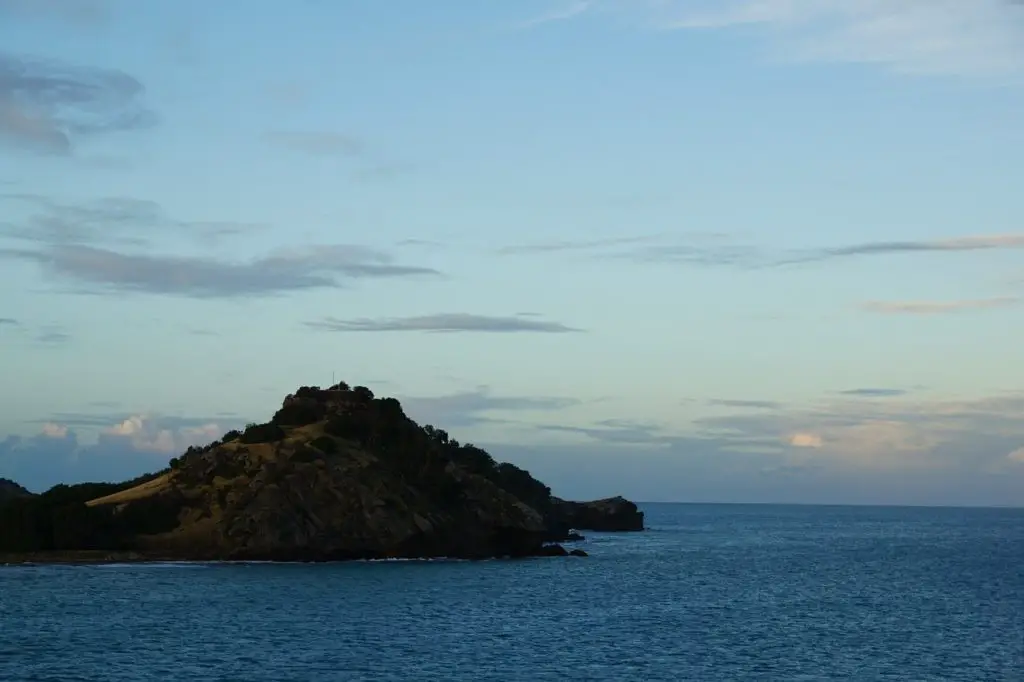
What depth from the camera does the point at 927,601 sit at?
117 metres

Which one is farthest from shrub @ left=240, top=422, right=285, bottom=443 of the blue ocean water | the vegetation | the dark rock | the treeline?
the dark rock

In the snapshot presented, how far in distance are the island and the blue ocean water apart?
767cm

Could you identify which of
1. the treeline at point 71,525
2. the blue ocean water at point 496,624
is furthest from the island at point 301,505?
→ the blue ocean water at point 496,624

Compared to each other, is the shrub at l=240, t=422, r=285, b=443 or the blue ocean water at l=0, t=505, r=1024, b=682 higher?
the shrub at l=240, t=422, r=285, b=443

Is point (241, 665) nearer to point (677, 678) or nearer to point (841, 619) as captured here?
point (677, 678)

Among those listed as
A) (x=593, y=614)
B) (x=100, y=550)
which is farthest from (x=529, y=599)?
(x=100, y=550)

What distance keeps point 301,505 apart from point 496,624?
62.4 meters

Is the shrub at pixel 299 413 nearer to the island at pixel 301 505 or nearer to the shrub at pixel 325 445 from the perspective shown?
the island at pixel 301 505

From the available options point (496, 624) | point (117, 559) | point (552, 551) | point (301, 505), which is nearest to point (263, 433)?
point (301, 505)

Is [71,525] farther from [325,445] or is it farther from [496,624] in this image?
[496,624]

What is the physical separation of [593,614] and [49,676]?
47181mm

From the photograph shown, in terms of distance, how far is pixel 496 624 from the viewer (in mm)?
94375

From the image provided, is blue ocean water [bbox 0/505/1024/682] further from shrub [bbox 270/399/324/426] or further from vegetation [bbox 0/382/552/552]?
shrub [bbox 270/399/324/426]

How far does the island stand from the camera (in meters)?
151
